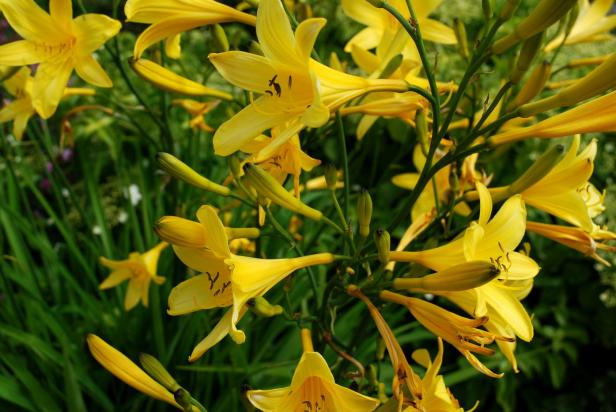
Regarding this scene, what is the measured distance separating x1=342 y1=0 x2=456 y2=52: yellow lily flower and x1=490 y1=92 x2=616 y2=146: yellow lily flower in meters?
0.44

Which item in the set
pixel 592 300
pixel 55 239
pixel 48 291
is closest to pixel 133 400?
pixel 48 291

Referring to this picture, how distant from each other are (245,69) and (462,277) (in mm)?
455

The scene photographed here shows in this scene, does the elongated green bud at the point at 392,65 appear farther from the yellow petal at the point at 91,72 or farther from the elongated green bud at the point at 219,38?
the yellow petal at the point at 91,72

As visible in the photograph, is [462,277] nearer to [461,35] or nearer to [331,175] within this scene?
[331,175]

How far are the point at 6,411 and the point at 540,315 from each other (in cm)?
202

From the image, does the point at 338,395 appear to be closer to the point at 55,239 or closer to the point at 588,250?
the point at 588,250

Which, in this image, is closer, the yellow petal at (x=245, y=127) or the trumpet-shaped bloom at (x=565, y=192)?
the yellow petal at (x=245, y=127)

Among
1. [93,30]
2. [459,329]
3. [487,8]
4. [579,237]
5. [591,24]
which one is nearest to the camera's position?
[459,329]

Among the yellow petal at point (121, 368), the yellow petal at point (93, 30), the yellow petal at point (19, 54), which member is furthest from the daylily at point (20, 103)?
the yellow petal at point (121, 368)

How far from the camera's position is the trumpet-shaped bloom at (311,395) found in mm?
852

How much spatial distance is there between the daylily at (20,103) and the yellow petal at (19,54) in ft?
0.68

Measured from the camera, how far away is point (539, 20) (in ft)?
2.83

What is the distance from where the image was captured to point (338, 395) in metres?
0.92

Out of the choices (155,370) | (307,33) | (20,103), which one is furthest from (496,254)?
(20,103)
